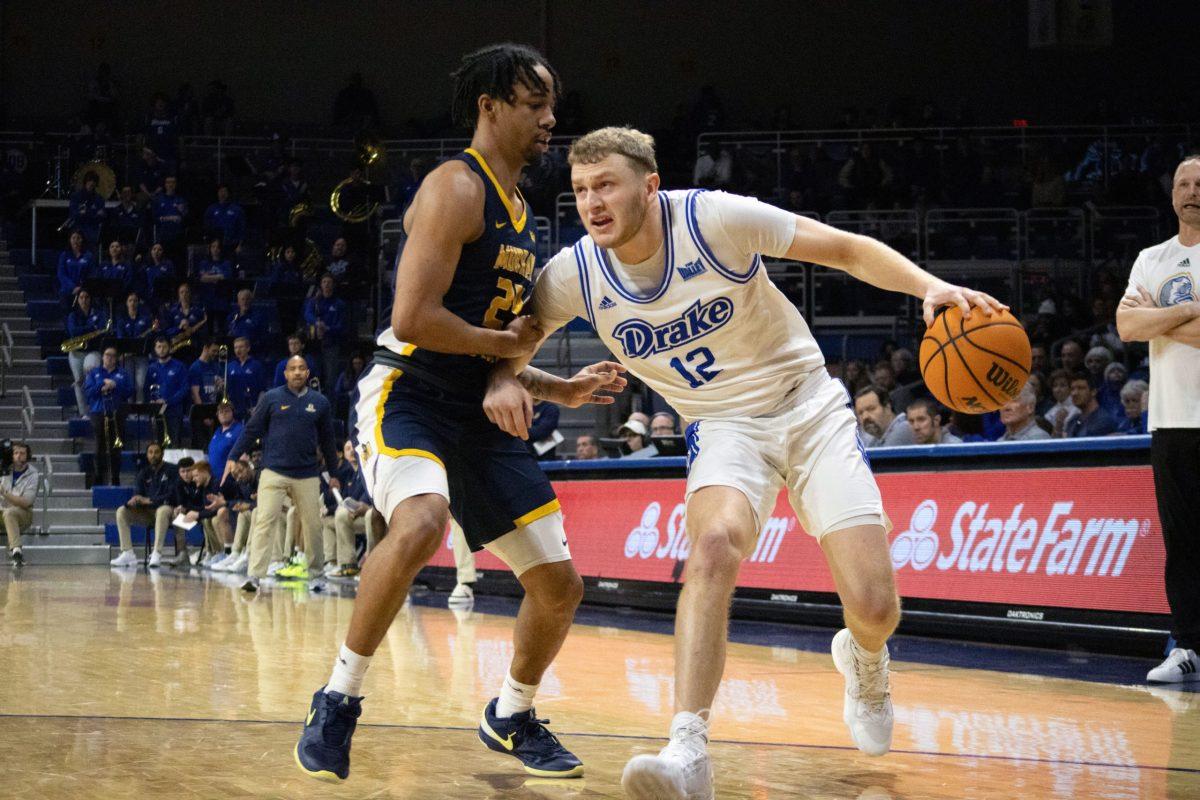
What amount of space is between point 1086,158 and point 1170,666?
44.8ft

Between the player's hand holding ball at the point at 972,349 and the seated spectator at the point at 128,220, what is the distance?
19764 millimetres

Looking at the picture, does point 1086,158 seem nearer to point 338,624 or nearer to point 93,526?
point 338,624

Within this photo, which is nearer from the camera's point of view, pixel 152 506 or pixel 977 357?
pixel 977 357

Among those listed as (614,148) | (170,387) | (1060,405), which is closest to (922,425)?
(1060,405)

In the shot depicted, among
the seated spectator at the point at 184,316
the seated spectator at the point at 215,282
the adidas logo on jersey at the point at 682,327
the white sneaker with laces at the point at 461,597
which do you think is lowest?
the white sneaker with laces at the point at 461,597

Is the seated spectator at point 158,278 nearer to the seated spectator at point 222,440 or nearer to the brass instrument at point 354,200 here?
the brass instrument at point 354,200

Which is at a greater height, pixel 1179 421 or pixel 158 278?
pixel 158 278

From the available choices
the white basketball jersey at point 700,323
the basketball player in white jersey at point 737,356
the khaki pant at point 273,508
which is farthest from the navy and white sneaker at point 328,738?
the khaki pant at point 273,508

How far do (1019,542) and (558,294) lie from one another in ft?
14.2

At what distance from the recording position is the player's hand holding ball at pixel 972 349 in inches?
157

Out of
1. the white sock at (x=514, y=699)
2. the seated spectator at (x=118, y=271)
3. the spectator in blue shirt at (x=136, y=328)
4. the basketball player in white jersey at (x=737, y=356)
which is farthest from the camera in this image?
the seated spectator at (x=118, y=271)

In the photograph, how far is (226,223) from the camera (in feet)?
73.9

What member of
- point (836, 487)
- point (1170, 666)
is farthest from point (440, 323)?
point (1170, 666)

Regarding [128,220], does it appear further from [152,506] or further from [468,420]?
[468,420]
